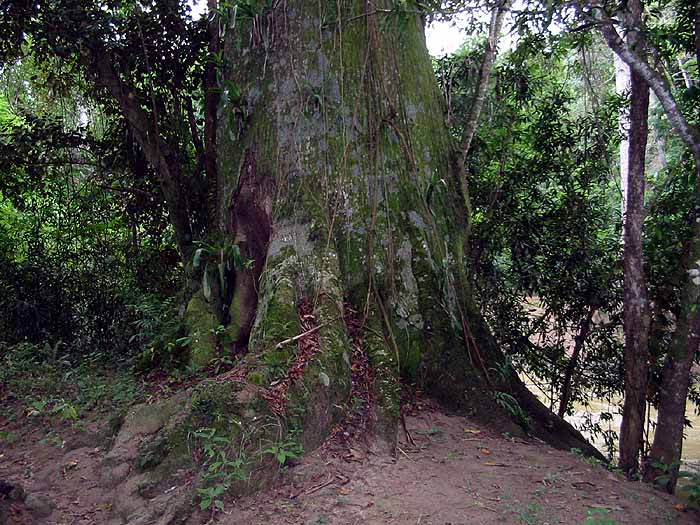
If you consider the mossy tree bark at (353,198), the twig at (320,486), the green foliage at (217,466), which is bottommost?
the twig at (320,486)

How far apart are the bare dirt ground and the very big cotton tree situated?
0.92 ft

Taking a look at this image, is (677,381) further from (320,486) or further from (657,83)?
(320,486)

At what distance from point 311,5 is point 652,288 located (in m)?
3.97

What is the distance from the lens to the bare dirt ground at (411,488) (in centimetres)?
324

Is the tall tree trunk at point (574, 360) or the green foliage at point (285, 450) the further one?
the tall tree trunk at point (574, 360)

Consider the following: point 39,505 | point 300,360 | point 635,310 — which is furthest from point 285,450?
point 635,310

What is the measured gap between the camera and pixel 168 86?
278 inches

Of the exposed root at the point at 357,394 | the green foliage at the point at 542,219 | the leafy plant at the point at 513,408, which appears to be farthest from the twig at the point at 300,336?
the green foliage at the point at 542,219

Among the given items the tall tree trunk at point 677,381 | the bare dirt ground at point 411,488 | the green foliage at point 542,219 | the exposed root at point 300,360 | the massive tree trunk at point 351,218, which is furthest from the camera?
the green foliage at point 542,219

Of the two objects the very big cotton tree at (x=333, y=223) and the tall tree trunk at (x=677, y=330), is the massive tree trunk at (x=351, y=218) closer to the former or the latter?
the very big cotton tree at (x=333, y=223)

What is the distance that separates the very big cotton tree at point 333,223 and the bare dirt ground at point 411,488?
0.28 meters

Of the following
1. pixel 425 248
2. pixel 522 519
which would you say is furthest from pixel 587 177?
pixel 522 519

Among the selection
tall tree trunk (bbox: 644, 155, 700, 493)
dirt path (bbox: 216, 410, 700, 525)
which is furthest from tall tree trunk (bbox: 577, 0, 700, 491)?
dirt path (bbox: 216, 410, 700, 525)

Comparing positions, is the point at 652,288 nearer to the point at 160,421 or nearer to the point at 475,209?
the point at 475,209
